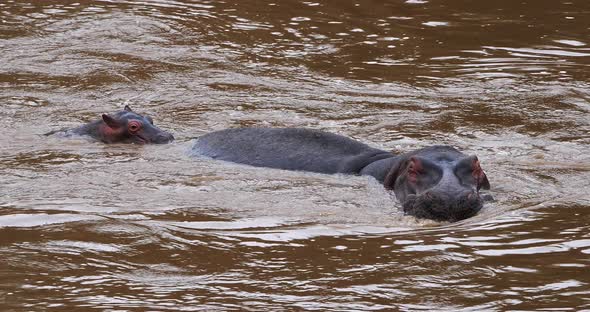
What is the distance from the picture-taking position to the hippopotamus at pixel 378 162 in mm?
7434

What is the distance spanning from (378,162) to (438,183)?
1147 mm

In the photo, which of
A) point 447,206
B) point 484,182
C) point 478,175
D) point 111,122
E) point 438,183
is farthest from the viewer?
point 111,122

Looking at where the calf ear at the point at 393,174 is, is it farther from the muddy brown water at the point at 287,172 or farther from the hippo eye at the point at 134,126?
the hippo eye at the point at 134,126

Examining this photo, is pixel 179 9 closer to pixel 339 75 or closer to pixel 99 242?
pixel 339 75

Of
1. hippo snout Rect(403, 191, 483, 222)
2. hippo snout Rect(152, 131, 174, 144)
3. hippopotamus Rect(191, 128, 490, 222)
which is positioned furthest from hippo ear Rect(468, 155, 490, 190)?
hippo snout Rect(152, 131, 174, 144)

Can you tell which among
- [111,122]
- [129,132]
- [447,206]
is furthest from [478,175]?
[111,122]

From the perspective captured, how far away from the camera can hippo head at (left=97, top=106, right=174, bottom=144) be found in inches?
406

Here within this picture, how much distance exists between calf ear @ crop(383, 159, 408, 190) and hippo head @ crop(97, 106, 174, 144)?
254 cm

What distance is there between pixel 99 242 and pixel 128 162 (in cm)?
259

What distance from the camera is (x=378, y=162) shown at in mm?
8727

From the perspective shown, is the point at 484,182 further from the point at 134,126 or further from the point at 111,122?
the point at 111,122

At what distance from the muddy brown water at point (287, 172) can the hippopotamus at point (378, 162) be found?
5.1 inches

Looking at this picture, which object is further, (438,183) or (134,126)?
(134,126)

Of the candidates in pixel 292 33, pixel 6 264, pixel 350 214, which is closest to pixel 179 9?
pixel 292 33
